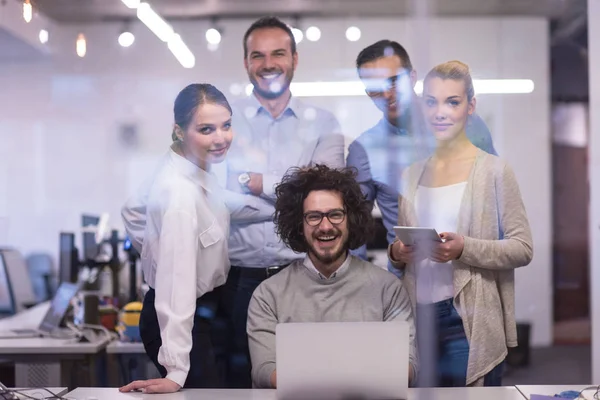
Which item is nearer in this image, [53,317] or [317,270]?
[317,270]

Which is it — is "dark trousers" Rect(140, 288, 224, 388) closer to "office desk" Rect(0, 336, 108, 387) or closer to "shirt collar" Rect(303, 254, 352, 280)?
"shirt collar" Rect(303, 254, 352, 280)

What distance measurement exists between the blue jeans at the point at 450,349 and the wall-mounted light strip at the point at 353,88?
42.3 inches

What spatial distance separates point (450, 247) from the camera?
10.4ft

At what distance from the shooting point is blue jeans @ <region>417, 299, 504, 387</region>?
3.29 meters

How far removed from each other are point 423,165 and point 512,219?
1.55 ft

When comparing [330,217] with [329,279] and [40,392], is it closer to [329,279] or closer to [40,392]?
[329,279]

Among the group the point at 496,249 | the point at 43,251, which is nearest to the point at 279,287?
the point at 496,249

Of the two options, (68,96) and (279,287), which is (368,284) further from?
(68,96)

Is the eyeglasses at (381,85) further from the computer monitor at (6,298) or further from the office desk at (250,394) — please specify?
the computer monitor at (6,298)

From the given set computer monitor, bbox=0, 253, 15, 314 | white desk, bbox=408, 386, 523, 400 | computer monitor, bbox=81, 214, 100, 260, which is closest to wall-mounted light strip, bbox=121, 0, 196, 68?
computer monitor, bbox=81, 214, 100, 260

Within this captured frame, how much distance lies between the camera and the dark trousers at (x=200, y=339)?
10.5 feet

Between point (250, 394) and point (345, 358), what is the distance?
1.53ft

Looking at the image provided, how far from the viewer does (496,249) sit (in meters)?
3.17

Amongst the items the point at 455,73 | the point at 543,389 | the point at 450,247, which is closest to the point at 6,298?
the point at 450,247
